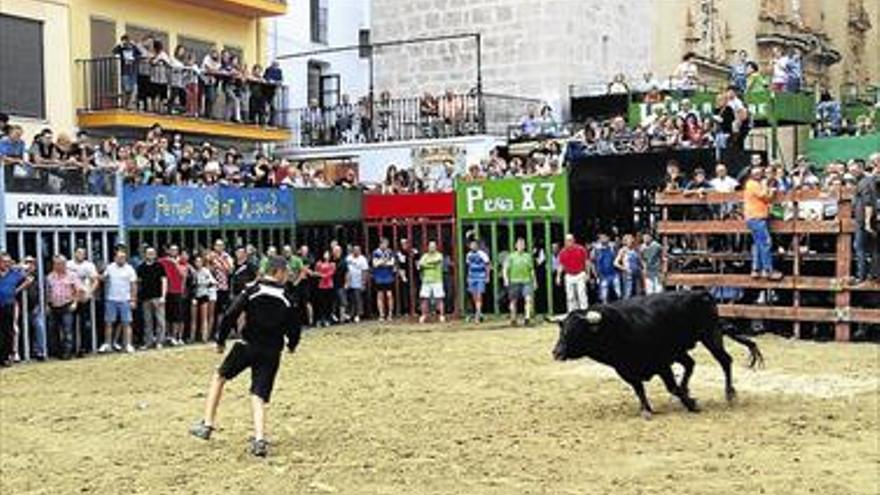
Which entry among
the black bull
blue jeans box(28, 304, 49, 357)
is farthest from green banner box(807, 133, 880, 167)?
the black bull

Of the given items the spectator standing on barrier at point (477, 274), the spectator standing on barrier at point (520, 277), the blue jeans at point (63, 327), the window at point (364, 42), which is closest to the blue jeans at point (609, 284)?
the spectator standing on barrier at point (520, 277)

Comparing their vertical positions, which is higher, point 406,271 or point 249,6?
point 249,6

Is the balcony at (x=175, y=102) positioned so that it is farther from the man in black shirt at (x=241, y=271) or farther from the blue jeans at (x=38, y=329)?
the blue jeans at (x=38, y=329)

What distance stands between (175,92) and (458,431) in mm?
18771

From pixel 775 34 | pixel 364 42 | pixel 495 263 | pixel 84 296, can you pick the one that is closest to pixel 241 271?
pixel 84 296

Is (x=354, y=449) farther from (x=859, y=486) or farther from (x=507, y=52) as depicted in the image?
(x=507, y=52)

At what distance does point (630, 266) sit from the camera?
82.3ft

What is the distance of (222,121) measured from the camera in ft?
103

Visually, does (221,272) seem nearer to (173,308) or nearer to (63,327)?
(173,308)

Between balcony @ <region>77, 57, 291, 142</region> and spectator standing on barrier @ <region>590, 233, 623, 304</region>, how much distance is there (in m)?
10.0

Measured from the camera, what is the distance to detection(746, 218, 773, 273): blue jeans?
20734mm

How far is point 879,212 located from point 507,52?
20.3 m

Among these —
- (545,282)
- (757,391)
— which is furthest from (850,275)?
(545,282)

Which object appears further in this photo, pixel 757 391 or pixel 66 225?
pixel 66 225
